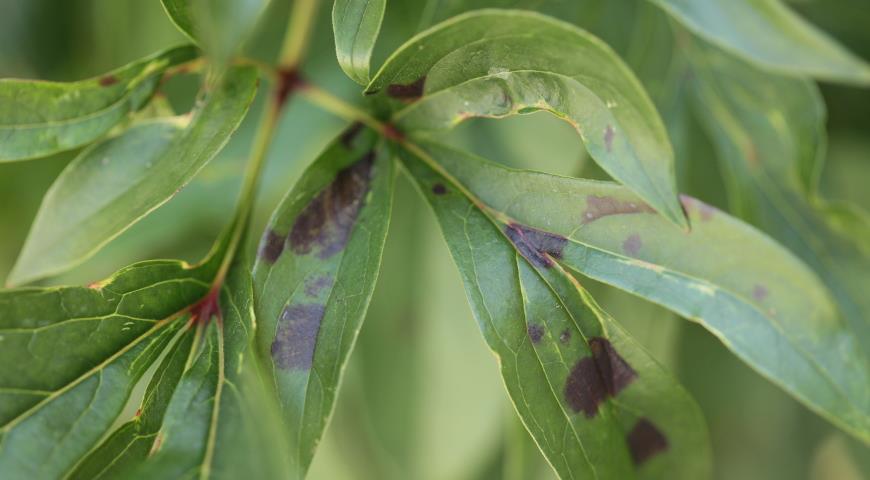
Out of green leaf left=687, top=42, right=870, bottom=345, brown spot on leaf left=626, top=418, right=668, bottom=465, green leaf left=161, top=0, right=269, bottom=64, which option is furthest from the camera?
green leaf left=687, top=42, right=870, bottom=345

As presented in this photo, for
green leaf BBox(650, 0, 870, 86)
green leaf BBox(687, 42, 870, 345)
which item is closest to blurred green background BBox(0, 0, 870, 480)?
green leaf BBox(687, 42, 870, 345)

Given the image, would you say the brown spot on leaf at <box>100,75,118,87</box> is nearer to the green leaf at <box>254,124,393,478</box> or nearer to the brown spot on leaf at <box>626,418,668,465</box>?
the green leaf at <box>254,124,393,478</box>

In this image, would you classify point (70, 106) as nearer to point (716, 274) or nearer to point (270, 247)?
point (270, 247)

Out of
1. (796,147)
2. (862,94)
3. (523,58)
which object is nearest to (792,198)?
(796,147)

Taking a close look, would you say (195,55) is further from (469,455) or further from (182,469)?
(469,455)

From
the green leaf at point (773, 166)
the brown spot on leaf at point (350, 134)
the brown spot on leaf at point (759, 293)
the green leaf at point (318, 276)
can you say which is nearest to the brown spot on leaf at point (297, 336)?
the green leaf at point (318, 276)
